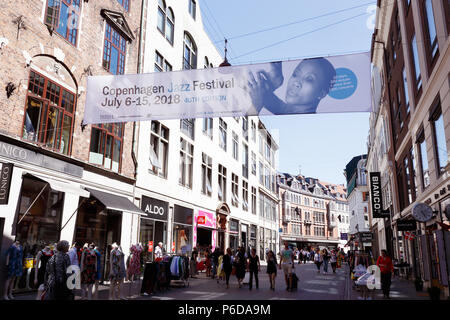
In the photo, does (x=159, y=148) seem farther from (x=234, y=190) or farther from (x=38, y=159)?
(x=234, y=190)

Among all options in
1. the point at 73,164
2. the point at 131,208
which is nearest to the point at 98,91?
the point at 73,164

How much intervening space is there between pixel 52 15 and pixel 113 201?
299 inches

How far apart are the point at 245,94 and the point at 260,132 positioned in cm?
3657

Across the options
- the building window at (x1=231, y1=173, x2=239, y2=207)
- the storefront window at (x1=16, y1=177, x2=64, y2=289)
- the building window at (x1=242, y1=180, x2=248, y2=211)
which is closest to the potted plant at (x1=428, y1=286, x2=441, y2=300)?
the storefront window at (x1=16, y1=177, x2=64, y2=289)

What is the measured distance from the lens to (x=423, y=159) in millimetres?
16469

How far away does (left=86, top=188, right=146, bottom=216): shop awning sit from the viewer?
1473 centimetres

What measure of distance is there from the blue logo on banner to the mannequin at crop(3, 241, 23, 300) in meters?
10.2

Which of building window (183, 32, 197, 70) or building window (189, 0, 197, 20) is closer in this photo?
building window (183, 32, 197, 70)

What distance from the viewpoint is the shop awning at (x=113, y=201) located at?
1473cm

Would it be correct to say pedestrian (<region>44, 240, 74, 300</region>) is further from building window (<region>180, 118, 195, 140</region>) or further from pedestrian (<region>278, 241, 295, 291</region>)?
building window (<region>180, 118, 195, 140</region>)

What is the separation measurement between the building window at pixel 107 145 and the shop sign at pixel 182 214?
6.35 m

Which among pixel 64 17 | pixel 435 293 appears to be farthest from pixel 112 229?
pixel 435 293

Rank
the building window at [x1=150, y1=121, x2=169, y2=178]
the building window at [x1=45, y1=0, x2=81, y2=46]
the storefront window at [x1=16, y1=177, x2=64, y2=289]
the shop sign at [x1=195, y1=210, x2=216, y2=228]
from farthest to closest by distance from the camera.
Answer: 1. the shop sign at [x1=195, y1=210, x2=216, y2=228]
2. the building window at [x1=150, y1=121, x2=169, y2=178]
3. the building window at [x1=45, y1=0, x2=81, y2=46]
4. the storefront window at [x1=16, y1=177, x2=64, y2=289]
